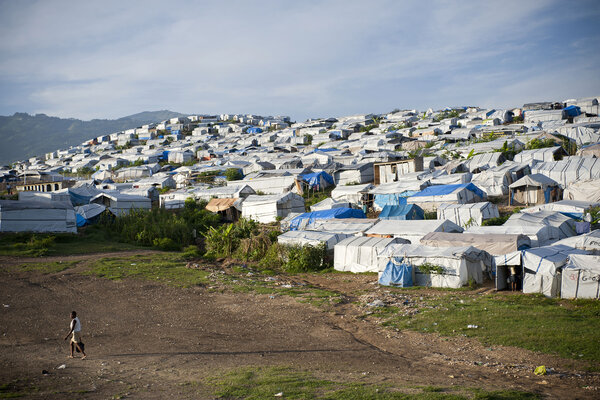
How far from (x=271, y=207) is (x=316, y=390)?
2770 cm

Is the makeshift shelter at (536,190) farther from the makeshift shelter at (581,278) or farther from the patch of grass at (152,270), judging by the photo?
the patch of grass at (152,270)

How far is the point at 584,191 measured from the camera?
30375 mm

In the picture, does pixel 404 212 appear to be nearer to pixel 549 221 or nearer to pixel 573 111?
pixel 549 221

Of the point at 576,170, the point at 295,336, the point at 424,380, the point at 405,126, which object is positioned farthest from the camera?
the point at 405,126

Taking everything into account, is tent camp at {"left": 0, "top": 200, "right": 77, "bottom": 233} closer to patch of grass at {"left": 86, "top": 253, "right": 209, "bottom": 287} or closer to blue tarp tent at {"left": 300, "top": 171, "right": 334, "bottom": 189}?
patch of grass at {"left": 86, "top": 253, "right": 209, "bottom": 287}

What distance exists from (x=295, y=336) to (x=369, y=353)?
2680 millimetres

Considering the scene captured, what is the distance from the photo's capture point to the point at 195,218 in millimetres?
36938

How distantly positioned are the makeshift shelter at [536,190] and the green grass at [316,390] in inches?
1043

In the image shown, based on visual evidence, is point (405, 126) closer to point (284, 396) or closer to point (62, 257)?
point (62, 257)

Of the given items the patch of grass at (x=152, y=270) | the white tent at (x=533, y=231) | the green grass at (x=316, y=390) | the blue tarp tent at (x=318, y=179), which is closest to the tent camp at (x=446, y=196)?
the white tent at (x=533, y=231)

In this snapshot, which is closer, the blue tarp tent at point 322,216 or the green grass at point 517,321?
the green grass at point 517,321

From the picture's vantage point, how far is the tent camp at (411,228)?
24.7m

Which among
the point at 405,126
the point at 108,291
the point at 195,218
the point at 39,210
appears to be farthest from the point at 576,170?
the point at 405,126

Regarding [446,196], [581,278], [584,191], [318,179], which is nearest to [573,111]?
[584,191]
